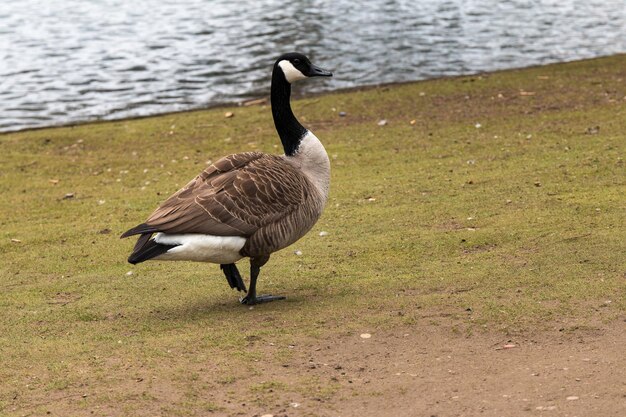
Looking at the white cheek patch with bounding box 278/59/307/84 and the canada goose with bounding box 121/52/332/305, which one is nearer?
the canada goose with bounding box 121/52/332/305

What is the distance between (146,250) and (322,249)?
241 centimetres

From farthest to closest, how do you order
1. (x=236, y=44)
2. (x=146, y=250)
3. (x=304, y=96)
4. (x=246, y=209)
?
(x=236, y=44)
(x=304, y=96)
(x=246, y=209)
(x=146, y=250)

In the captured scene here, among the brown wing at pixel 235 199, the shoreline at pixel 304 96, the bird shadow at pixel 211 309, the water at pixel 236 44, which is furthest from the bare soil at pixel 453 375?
the water at pixel 236 44

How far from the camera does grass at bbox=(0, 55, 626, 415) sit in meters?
5.97

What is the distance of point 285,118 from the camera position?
7.54 meters

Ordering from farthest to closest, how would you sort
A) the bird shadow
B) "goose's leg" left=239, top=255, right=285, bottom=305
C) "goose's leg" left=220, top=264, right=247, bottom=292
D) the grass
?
"goose's leg" left=220, top=264, right=247, bottom=292
"goose's leg" left=239, top=255, right=285, bottom=305
the bird shadow
the grass

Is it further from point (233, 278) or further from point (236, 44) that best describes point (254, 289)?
point (236, 44)

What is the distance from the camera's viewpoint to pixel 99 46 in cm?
2230

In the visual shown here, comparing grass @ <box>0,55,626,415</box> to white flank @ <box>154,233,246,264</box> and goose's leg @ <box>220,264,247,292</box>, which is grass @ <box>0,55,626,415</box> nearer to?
goose's leg @ <box>220,264,247,292</box>

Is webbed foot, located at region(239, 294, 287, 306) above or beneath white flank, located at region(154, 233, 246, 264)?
beneath

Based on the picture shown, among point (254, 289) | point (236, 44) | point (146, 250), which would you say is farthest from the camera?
point (236, 44)

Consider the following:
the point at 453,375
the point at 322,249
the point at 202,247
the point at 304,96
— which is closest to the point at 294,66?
the point at 322,249

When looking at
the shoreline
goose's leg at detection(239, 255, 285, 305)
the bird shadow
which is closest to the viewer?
the bird shadow

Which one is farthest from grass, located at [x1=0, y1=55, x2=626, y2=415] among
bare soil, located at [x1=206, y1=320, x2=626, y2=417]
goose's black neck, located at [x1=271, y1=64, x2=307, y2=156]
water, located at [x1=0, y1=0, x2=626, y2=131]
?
water, located at [x1=0, y1=0, x2=626, y2=131]
